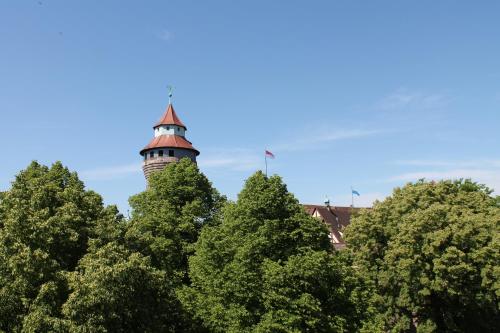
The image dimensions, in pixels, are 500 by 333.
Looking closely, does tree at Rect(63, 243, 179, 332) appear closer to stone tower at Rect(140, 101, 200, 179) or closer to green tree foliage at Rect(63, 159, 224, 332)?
green tree foliage at Rect(63, 159, 224, 332)

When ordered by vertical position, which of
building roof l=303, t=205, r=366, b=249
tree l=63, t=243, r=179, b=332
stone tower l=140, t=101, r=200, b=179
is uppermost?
stone tower l=140, t=101, r=200, b=179

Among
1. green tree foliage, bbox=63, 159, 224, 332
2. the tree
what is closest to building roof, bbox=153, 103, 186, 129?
green tree foliage, bbox=63, 159, 224, 332

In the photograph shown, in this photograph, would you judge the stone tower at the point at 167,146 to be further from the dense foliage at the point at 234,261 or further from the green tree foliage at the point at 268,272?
the green tree foliage at the point at 268,272

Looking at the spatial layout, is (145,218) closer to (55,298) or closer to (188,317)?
(188,317)

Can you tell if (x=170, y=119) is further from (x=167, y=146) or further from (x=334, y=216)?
(x=334, y=216)

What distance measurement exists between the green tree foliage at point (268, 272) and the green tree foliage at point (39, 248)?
258 inches

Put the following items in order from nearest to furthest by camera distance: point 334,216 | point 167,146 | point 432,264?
point 432,264 → point 167,146 → point 334,216

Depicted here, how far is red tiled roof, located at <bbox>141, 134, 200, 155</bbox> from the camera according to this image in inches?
2224

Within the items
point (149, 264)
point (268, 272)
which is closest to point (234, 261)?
point (268, 272)

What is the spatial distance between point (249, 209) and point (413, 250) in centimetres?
1269

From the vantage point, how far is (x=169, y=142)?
56.8m

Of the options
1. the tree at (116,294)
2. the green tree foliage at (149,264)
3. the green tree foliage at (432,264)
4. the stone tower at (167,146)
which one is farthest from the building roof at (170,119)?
the tree at (116,294)

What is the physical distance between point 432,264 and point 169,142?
32.9m

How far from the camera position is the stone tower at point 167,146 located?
56.4 meters
